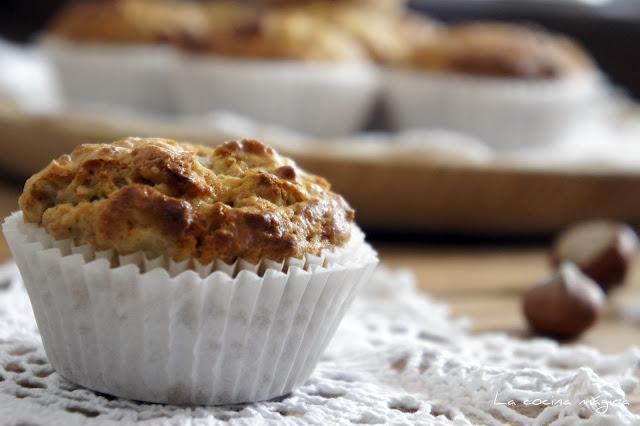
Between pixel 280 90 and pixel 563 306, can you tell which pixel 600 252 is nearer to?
pixel 563 306

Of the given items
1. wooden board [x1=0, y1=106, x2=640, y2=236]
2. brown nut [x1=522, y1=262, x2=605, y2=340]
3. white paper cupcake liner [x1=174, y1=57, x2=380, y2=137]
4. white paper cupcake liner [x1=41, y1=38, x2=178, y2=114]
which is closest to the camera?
brown nut [x1=522, y1=262, x2=605, y2=340]

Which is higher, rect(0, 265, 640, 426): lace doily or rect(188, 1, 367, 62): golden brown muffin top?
rect(188, 1, 367, 62): golden brown muffin top

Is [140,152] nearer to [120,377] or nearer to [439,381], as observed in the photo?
[120,377]

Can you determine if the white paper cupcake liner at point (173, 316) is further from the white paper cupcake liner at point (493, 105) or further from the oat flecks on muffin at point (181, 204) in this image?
the white paper cupcake liner at point (493, 105)

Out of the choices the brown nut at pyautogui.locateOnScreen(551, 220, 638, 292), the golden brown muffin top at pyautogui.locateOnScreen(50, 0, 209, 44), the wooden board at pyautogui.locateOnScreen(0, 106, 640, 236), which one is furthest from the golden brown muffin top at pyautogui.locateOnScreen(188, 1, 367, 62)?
the brown nut at pyautogui.locateOnScreen(551, 220, 638, 292)

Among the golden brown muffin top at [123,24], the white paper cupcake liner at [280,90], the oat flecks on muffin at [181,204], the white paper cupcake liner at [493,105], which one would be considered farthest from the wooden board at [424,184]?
the oat flecks on muffin at [181,204]

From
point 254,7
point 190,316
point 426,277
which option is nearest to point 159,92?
point 254,7

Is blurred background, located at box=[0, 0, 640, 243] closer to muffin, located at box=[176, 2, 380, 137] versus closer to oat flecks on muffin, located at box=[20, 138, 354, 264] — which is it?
muffin, located at box=[176, 2, 380, 137]
